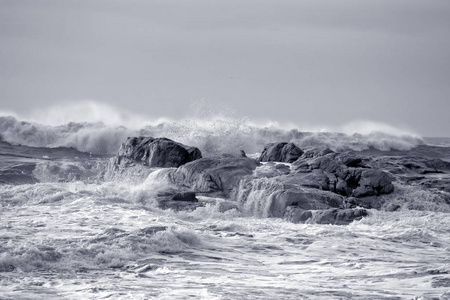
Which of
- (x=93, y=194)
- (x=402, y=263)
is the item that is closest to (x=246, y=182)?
(x=93, y=194)

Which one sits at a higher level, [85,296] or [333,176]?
[333,176]

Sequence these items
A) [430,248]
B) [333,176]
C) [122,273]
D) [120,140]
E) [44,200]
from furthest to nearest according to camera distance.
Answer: [120,140]
[333,176]
[44,200]
[430,248]
[122,273]

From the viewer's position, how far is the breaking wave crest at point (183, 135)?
1209 inches

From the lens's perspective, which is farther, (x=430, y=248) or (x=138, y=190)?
(x=138, y=190)

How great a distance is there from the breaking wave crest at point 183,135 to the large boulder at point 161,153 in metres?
7.44

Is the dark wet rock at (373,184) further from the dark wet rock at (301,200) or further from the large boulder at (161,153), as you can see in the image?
the large boulder at (161,153)

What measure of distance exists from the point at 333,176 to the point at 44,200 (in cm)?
795

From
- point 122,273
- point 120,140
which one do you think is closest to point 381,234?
point 122,273

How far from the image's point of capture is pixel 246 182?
17.4 metres

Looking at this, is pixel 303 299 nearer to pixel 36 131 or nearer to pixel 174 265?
pixel 174 265

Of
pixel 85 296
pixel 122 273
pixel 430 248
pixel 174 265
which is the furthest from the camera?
pixel 430 248

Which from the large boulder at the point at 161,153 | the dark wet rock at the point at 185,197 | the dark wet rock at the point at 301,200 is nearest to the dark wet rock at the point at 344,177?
the dark wet rock at the point at 301,200

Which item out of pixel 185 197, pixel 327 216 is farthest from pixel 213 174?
pixel 327 216

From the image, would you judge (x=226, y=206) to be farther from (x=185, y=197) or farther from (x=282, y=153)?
(x=282, y=153)
